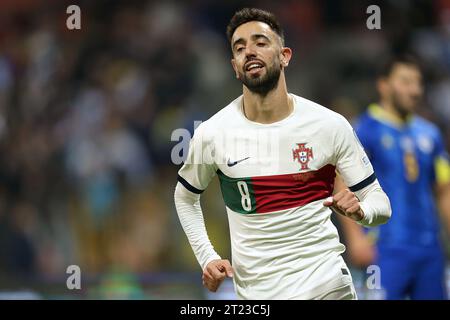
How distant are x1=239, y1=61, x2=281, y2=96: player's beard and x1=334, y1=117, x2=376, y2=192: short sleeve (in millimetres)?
386

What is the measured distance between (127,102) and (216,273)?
5.93m

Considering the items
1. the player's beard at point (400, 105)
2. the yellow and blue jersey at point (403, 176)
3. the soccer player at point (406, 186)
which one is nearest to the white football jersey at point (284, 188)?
the soccer player at point (406, 186)

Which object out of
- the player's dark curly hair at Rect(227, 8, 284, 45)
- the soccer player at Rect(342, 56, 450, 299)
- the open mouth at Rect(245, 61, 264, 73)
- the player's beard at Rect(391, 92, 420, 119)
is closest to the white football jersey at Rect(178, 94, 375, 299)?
the open mouth at Rect(245, 61, 264, 73)

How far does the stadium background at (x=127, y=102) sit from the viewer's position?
9.45 meters

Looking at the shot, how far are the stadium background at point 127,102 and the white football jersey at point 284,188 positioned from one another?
4055 mm

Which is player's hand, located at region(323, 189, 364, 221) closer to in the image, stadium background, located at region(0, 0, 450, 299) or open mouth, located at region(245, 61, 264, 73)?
open mouth, located at region(245, 61, 264, 73)

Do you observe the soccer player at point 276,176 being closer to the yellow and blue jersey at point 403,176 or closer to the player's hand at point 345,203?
the player's hand at point 345,203

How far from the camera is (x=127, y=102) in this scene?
33.4ft

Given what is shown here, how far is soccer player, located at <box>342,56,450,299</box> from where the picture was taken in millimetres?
6902

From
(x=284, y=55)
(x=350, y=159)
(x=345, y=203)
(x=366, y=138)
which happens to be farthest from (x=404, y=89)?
(x=345, y=203)

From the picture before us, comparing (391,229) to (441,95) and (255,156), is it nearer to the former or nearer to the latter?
(255,156)

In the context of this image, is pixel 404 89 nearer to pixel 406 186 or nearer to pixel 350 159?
pixel 406 186
